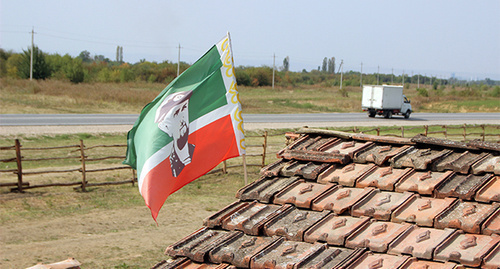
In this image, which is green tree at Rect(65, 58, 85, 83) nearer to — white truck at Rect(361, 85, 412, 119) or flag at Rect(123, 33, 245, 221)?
white truck at Rect(361, 85, 412, 119)

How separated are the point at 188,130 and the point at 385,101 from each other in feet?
115

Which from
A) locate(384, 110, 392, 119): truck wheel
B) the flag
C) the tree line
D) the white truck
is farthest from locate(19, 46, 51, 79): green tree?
the flag

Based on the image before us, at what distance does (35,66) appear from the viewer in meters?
55.2

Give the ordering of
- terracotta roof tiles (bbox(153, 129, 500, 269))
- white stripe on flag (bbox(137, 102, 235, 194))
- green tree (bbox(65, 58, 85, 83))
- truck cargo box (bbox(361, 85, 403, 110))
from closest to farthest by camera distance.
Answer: terracotta roof tiles (bbox(153, 129, 500, 269))
white stripe on flag (bbox(137, 102, 235, 194))
truck cargo box (bbox(361, 85, 403, 110))
green tree (bbox(65, 58, 85, 83))

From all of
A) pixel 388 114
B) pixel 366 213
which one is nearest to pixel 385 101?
pixel 388 114

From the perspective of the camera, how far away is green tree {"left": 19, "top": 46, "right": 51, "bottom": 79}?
5509 cm

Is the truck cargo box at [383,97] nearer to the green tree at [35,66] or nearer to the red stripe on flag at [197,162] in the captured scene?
the red stripe on flag at [197,162]

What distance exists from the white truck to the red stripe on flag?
112ft

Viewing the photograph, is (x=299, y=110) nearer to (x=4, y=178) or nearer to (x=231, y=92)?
(x=4, y=178)

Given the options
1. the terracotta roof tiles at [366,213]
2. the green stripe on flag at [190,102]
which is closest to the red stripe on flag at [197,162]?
the green stripe on flag at [190,102]

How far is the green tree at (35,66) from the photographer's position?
55.1m

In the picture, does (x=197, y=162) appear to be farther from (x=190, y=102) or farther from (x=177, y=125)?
(x=190, y=102)

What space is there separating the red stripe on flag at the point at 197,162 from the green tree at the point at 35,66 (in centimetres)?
5471

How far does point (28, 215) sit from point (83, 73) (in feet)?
157
